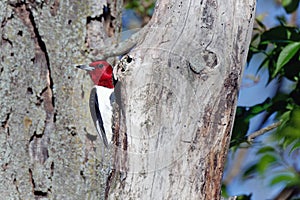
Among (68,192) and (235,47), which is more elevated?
(235,47)

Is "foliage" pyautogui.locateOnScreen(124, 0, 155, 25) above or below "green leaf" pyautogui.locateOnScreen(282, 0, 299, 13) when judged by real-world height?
above

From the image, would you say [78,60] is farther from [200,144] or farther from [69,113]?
[200,144]

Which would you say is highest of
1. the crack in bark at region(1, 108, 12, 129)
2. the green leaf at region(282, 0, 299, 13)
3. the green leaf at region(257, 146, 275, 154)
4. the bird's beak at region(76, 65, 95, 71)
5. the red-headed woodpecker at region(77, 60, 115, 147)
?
the green leaf at region(282, 0, 299, 13)

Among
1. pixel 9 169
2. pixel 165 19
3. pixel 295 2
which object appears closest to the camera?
pixel 165 19

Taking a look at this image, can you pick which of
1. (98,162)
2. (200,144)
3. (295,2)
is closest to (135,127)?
(200,144)

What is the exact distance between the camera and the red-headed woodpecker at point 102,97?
5.80ft

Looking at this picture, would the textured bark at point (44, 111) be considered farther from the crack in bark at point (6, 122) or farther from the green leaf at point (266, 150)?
the green leaf at point (266, 150)

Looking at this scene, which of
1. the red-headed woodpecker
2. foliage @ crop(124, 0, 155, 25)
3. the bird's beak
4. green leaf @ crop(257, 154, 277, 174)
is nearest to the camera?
the red-headed woodpecker

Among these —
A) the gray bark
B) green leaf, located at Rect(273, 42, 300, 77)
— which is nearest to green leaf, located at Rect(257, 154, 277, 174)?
green leaf, located at Rect(273, 42, 300, 77)

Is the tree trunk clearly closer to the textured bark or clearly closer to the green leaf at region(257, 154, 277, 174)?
the green leaf at region(257, 154, 277, 174)

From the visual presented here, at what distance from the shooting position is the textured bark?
2168mm

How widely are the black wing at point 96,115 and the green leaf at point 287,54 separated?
498 millimetres

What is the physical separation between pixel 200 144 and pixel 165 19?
0.28 metres

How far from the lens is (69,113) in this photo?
220 cm
